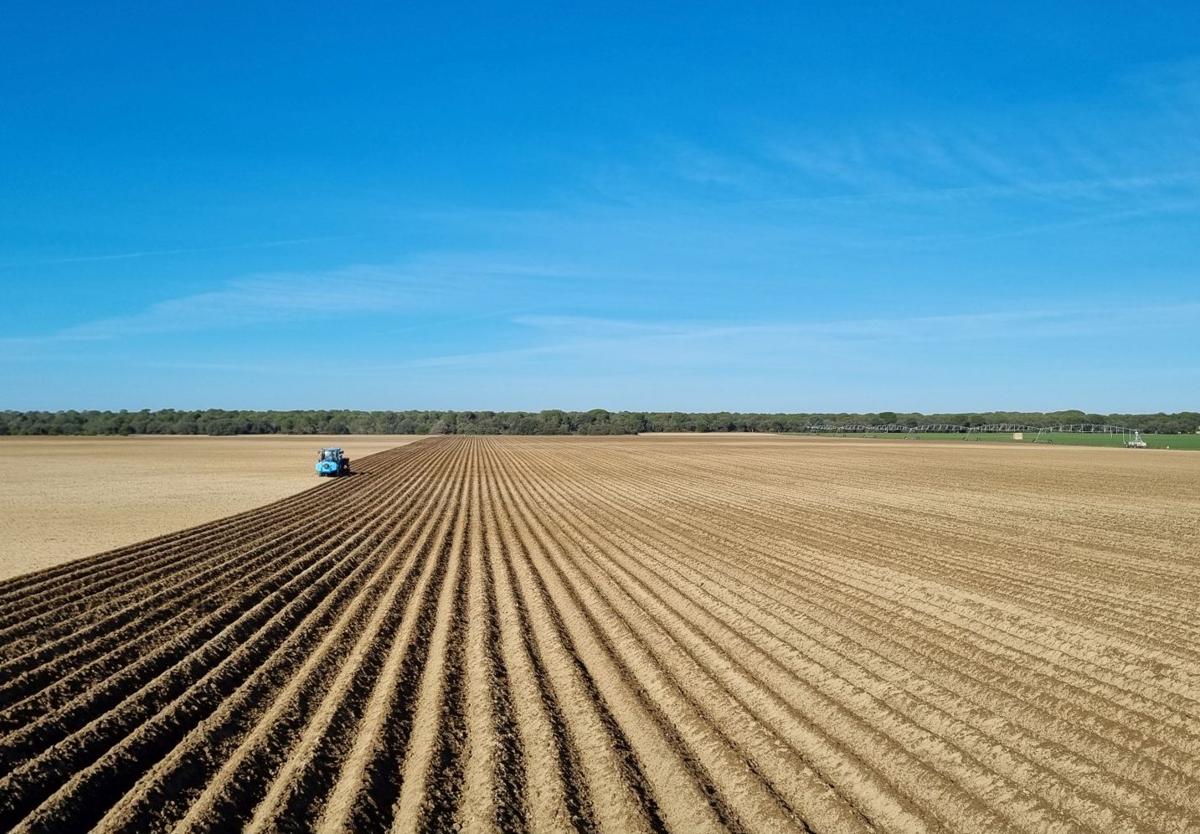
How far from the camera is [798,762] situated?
5.57m

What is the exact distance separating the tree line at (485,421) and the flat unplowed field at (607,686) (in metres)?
110

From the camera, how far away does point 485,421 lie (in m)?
135

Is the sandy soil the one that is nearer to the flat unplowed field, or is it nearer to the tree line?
the flat unplowed field

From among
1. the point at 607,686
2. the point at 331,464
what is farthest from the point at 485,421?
the point at 607,686

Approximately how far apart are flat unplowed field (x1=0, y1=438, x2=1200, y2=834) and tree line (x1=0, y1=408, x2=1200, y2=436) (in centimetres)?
11018

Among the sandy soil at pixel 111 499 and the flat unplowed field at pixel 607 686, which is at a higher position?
the sandy soil at pixel 111 499

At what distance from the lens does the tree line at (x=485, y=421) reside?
111 metres

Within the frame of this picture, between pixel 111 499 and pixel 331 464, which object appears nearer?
pixel 111 499

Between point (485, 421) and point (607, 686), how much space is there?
425ft

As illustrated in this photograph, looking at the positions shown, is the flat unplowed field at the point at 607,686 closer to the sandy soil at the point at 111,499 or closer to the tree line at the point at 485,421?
the sandy soil at the point at 111,499

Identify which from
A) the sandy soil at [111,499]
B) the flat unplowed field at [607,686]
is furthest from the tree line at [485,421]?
the flat unplowed field at [607,686]

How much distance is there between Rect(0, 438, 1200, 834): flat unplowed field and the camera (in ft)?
16.5

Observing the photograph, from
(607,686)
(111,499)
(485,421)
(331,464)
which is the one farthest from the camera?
(485,421)

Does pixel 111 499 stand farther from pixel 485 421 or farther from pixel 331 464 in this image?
pixel 485 421
